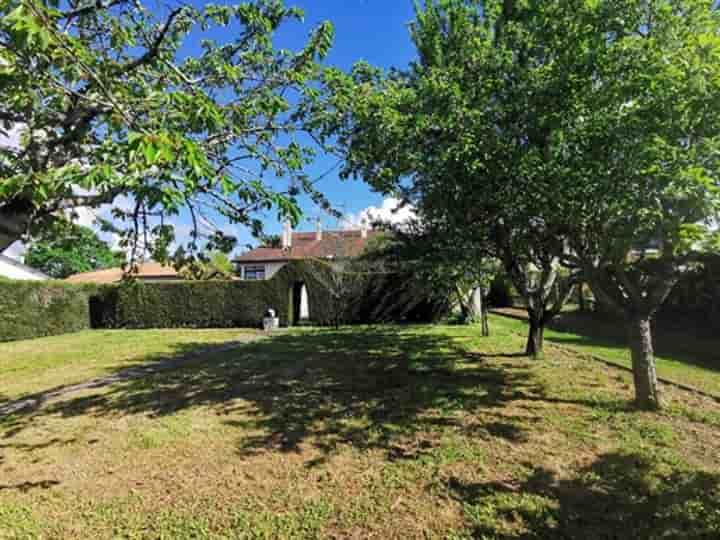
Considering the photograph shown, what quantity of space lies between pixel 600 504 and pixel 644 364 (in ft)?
9.91

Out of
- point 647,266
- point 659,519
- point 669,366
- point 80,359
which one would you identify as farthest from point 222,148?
point 669,366

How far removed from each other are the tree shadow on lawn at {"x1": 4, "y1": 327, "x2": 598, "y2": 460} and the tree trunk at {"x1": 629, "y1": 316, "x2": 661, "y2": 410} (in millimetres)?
622

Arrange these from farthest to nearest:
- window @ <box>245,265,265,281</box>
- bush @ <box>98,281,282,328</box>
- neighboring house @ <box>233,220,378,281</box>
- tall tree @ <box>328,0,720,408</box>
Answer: window @ <box>245,265,265,281</box> → neighboring house @ <box>233,220,378,281</box> → bush @ <box>98,281,282,328</box> → tall tree @ <box>328,0,720,408</box>

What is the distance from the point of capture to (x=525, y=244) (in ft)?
21.1

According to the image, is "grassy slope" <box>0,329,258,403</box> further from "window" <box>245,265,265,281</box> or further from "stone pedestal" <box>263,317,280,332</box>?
"window" <box>245,265,265,281</box>

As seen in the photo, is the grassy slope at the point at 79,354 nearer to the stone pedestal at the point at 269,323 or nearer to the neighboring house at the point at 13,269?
the stone pedestal at the point at 269,323

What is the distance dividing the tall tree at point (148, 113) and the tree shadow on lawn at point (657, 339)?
921cm

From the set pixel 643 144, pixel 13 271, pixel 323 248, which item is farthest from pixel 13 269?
pixel 643 144

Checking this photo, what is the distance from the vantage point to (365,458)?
399 cm

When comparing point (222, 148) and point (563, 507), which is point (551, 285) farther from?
point (222, 148)

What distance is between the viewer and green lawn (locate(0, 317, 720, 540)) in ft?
9.73

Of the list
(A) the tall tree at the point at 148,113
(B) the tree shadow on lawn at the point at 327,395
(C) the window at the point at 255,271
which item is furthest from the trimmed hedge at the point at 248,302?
(C) the window at the point at 255,271

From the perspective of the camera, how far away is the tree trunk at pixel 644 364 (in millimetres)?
5184

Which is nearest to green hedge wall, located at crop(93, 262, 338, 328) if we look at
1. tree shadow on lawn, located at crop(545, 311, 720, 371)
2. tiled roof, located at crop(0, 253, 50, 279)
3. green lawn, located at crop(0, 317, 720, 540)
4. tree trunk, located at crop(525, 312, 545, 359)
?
green lawn, located at crop(0, 317, 720, 540)
